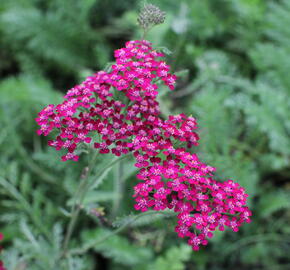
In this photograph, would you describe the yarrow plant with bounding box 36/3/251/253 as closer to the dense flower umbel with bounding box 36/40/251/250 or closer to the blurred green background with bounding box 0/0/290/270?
the dense flower umbel with bounding box 36/40/251/250

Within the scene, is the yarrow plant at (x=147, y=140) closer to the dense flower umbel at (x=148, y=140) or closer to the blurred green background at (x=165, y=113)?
the dense flower umbel at (x=148, y=140)

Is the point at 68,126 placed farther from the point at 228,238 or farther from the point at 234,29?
the point at 234,29

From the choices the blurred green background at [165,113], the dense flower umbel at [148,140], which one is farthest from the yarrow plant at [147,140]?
the blurred green background at [165,113]

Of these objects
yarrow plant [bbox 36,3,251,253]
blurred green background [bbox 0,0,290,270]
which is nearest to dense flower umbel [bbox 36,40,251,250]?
yarrow plant [bbox 36,3,251,253]

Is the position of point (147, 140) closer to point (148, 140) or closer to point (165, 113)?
point (148, 140)

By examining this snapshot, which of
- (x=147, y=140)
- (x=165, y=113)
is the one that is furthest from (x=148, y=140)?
(x=165, y=113)

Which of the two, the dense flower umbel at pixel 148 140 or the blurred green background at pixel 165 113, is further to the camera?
the blurred green background at pixel 165 113

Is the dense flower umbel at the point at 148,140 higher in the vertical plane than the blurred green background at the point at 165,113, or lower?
lower
